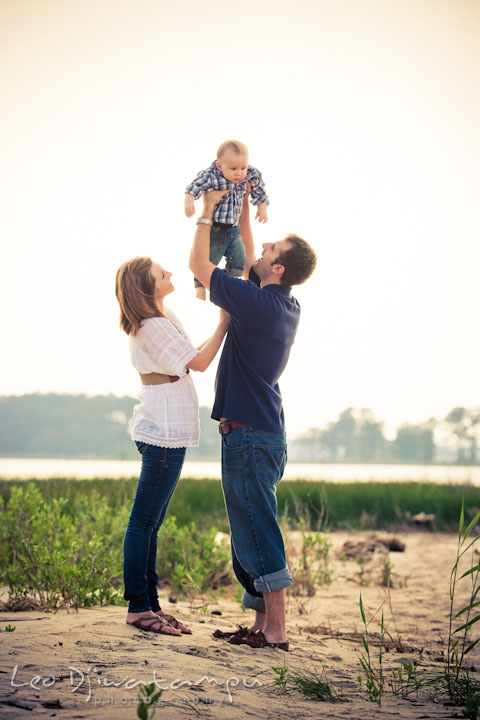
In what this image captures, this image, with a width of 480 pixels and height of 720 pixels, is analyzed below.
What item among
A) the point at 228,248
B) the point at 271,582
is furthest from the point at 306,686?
the point at 228,248

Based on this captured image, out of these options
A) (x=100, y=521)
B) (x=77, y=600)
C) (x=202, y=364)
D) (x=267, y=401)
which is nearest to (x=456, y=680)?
(x=267, y=401)

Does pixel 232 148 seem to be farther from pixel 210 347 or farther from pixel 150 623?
pixel 150 623

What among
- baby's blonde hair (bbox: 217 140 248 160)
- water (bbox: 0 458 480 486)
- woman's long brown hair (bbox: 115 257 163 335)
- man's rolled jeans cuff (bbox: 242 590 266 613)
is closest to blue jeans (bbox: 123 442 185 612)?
man's rolled jeans cuff (bbox: 242 590 266 613)

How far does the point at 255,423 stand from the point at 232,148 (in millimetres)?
1742

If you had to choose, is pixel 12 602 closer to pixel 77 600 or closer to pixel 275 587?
pixel 77 600

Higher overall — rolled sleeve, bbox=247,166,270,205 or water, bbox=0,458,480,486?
rolled sleeve, bbox=247,166,270,205

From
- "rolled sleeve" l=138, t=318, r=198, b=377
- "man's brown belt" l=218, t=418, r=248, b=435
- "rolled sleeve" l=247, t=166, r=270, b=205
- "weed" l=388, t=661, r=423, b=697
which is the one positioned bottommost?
"weed" l=388, t=661, r=423, b=697

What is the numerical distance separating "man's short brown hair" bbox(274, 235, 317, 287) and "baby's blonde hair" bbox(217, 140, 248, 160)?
63 centimetres

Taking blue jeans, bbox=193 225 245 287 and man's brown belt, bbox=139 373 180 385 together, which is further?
blue jeans, bbox=193 225 245 287

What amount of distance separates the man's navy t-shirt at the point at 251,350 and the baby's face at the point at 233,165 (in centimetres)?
73

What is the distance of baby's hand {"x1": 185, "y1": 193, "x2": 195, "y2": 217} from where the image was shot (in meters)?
4.22

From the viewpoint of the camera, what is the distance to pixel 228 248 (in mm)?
4500

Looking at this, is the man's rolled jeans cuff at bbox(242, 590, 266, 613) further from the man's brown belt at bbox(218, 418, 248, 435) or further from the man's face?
the man's face

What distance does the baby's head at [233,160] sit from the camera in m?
4.24
